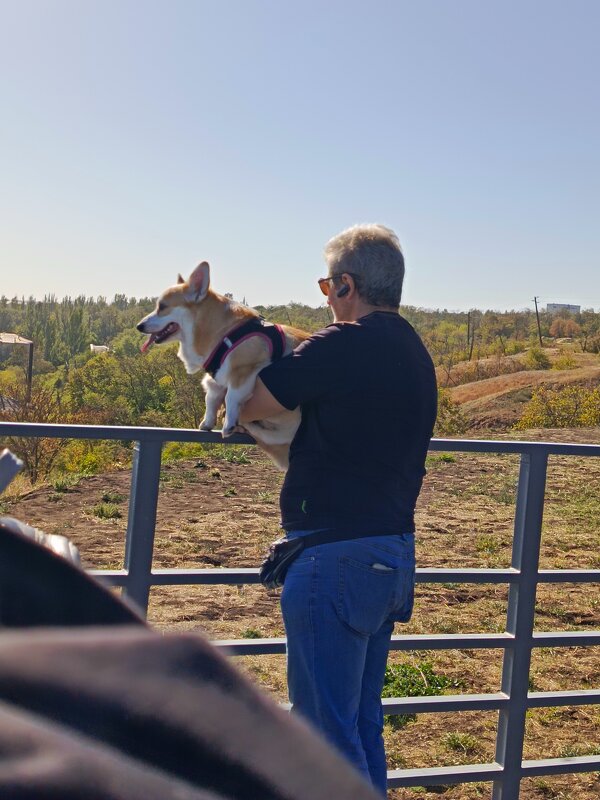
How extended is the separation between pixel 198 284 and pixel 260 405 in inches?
48.1

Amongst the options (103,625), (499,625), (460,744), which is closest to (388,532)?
(103,625)

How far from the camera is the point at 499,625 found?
7.58m

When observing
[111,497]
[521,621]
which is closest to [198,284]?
[521,621]

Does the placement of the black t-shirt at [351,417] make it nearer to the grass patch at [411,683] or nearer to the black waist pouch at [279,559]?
the black waist pouch at [279,559]

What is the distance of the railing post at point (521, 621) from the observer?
154 inches

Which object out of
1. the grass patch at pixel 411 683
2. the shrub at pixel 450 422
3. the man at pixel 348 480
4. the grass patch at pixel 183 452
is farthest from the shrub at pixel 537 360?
the man at pixel 348 480

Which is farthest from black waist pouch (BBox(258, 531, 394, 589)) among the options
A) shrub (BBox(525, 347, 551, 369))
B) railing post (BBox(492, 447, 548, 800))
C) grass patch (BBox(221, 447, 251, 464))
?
shrub (BBox(525, 347, 551, 369))

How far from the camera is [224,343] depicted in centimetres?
363

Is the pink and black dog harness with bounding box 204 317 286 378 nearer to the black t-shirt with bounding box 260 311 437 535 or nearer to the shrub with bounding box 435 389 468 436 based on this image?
the black t-shirt with bounding box 260 311 437 535

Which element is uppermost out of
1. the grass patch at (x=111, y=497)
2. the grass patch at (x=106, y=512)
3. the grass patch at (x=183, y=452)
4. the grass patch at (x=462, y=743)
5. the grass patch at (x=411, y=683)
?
the grass patch at (x=183, y=452)

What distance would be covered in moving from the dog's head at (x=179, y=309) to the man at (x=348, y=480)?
1.18 meters

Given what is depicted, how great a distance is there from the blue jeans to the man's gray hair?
2.55ft

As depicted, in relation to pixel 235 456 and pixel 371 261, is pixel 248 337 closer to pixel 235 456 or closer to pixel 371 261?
pixel 371 261

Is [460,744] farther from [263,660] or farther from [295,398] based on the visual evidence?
[295,398]
